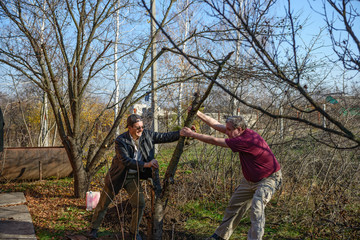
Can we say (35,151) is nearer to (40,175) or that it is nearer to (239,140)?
(40,175)

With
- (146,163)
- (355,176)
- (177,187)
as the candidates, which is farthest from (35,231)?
(355,176)

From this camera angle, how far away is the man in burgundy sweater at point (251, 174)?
4078 mm

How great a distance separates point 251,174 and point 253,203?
380mm

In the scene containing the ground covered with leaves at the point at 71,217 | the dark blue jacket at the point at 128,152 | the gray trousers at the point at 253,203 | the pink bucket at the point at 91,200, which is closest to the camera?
the gray trousers at the point at 253,203

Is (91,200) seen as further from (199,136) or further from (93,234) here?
(199,136)

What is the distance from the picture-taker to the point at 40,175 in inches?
340

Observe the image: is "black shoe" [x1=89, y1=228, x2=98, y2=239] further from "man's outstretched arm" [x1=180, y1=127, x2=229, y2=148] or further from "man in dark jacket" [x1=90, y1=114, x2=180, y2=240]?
"man's outstretched arm" [x1=180, y1=127, x2=229, y2=148]

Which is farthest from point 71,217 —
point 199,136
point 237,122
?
point 237,122

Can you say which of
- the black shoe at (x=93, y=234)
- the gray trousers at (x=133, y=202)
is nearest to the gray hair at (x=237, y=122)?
the gray trousers at (x=133, y=202)

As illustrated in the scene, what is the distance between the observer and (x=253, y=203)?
4.11m

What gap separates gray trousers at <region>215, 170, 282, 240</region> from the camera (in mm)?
4031

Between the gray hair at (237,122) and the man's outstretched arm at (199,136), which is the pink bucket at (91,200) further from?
the gray hair at (237,122)

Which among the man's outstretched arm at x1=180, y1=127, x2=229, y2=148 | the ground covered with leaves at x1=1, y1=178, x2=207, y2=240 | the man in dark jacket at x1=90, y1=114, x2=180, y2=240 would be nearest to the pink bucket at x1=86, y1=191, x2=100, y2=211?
the ground covered with leaves at x1=1, y1=178, x2=207, y2=240

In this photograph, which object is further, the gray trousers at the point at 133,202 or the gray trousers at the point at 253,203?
the gray trousers at the point at 133,202
